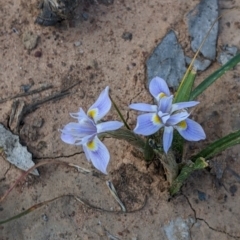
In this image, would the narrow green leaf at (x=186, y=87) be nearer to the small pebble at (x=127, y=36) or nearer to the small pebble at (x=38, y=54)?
the small pebble at (x=127, y=36)

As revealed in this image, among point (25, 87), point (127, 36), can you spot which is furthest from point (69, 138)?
point (127, 36)

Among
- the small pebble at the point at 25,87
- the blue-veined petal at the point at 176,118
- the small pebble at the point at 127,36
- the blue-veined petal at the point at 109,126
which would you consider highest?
the blue-veined petal at the point at 109,126

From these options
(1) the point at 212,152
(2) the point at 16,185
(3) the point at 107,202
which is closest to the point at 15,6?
(2) the point at 16,185

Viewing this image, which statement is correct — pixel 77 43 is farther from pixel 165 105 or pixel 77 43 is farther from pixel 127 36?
pixel 165 105

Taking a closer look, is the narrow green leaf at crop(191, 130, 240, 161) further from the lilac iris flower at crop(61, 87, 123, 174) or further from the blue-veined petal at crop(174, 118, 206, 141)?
the lilac iris flower at crop(61, 87, 123, 174)

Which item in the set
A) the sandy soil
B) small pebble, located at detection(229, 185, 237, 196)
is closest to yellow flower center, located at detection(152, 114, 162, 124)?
the sandy soil

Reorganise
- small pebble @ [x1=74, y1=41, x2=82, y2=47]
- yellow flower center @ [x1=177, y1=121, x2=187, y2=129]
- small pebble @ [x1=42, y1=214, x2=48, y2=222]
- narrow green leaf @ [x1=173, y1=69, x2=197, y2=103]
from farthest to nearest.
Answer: small pebble @ [x1=74, y1=41, x2=82, y2=47], small pebble @ [x1=42, y1=214, x2=48, y2=222], narrow green leaf @ [x1=173, y1=69, x2=197, y2=103], yellow flower center @ [x1=177, y1=121, x2=187, y2=129]

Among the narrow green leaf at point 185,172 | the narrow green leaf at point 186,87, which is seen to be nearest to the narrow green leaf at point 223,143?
the narrow green leaf at point 185,172
